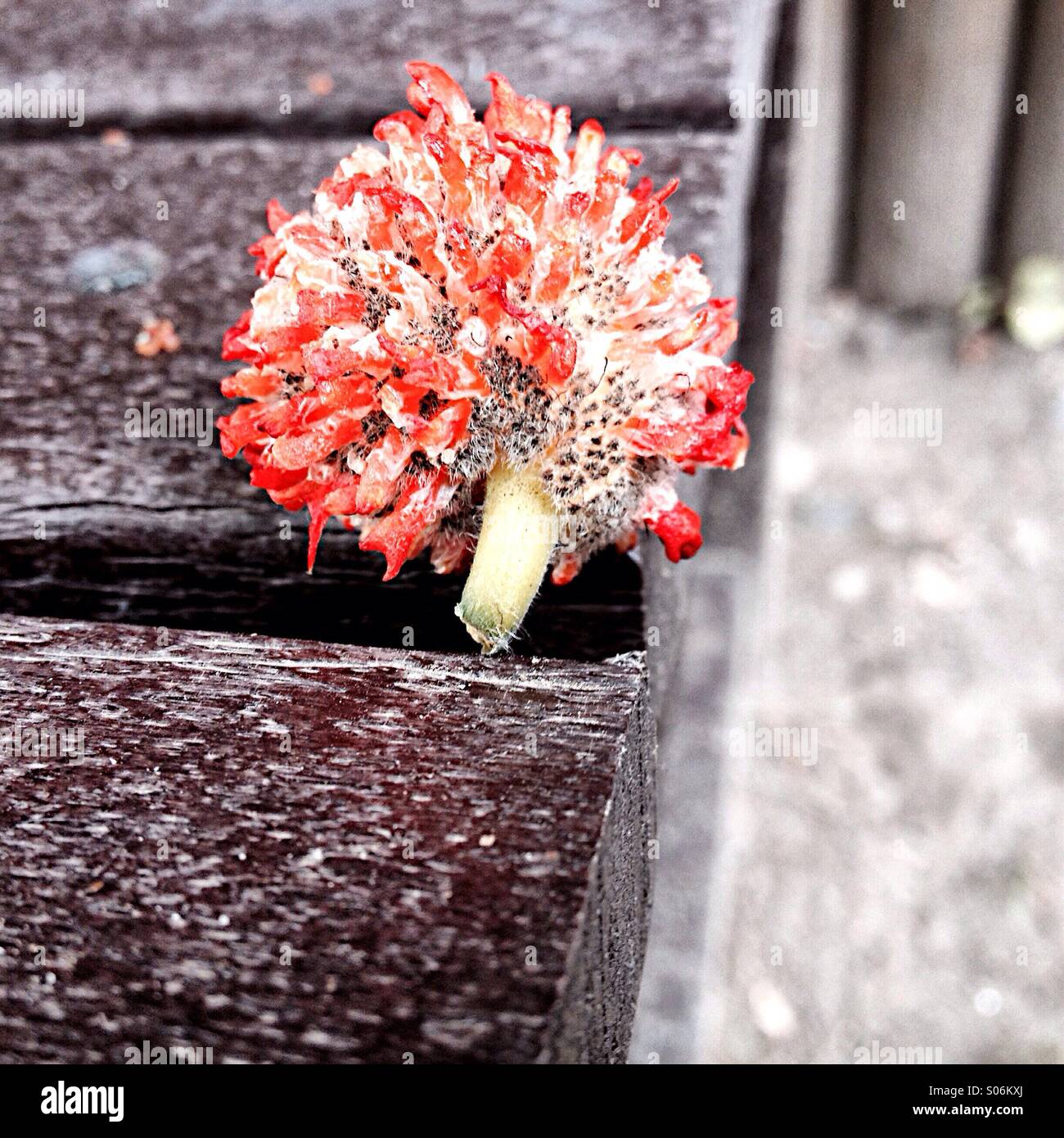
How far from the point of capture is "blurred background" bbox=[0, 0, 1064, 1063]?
2.97 feet

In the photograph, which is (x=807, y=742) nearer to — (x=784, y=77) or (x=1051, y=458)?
(x=1051, y=458)

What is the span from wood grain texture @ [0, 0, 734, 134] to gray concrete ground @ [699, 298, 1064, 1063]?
1129mm

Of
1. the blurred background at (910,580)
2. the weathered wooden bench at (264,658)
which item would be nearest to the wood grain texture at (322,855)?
the weathered wooden bench at (264,658)

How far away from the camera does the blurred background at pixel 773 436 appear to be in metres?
0.91

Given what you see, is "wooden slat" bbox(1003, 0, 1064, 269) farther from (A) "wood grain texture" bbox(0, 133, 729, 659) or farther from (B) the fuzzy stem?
(B) the fuzzy stem

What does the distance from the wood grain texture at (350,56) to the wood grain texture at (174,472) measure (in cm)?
8

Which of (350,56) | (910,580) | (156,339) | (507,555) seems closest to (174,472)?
(156,339)

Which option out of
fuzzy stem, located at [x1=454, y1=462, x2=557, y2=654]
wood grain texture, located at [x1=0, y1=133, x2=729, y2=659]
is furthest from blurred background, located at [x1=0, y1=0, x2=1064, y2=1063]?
fuzzy stem, located at [x1=454, y1=462, x2=557, y2=654]

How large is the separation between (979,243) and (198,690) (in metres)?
2.84

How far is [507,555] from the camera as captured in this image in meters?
0.70

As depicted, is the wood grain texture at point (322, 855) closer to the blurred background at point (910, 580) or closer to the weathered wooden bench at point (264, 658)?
the weathered wooden bench at point (264, 658)

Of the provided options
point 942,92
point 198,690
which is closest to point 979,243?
point 942,92

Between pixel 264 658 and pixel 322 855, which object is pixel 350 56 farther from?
pixel 322 855

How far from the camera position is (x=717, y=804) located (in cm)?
182
